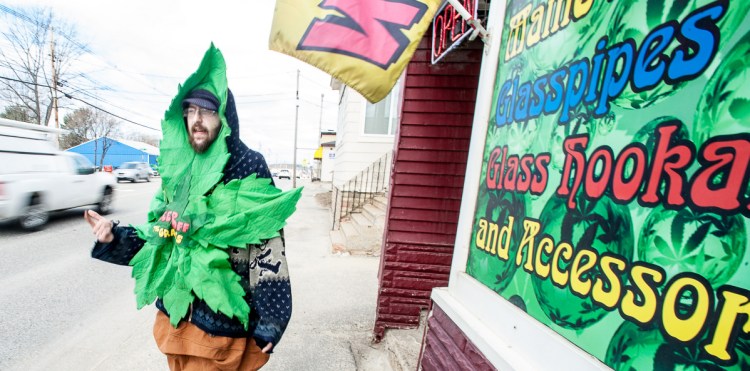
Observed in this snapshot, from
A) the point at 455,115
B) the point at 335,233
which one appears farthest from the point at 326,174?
the point at 455,115

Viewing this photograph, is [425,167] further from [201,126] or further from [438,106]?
[201,126]

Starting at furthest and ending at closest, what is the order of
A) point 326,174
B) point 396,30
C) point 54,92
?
point 326,174
point 54,92
point 396,30

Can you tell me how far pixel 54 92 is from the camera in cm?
1914

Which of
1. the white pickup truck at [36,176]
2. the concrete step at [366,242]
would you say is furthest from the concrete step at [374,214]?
the white pickup truck at [36,176]

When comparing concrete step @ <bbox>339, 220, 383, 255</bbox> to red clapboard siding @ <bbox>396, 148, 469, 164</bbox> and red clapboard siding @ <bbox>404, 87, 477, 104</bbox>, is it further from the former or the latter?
red clapboard siding @ <bbox>404, 87, 477, 104</bbox>

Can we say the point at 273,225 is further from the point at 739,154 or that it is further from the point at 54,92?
the point at 54,92

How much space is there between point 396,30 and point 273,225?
125 cm

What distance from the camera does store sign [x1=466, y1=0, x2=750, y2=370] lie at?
749 mm

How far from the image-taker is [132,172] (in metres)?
20.0

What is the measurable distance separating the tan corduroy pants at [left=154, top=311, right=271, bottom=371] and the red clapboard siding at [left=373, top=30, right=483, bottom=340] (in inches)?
71.4

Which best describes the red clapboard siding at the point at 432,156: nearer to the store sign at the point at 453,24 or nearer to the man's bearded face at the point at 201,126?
the store sign at the point at 453,24

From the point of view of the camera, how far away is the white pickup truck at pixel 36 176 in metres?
5.61

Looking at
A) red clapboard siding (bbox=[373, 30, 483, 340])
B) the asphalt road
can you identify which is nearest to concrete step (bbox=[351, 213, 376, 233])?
red clapboard siding (bbox=[373, 30, 483, 340])

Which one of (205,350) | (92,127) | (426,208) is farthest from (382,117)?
(92,127)
